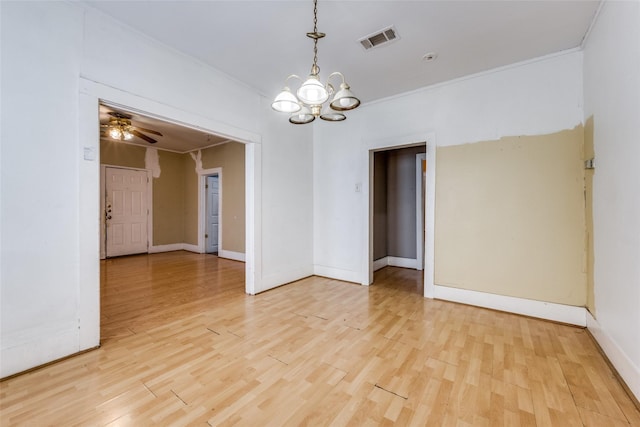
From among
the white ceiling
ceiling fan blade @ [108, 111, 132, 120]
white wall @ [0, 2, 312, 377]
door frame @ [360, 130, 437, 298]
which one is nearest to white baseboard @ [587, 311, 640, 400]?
door frame @ [360, 130, 437, 298]

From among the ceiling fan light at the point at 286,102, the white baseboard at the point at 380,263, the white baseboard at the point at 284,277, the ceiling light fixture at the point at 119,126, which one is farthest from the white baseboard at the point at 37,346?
the white baseboard at the point at 380,263

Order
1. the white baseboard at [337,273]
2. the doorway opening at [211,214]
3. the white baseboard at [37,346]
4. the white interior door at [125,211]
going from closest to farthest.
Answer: the white baseboard at [37,346] → the white baseboard at [337,273] → the white interior door at [125,211] → the doorway opening at [211,214]

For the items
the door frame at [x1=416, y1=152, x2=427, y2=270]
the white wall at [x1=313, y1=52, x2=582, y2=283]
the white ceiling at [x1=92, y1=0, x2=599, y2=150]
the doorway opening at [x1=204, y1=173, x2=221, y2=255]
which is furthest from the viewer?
the doorway opening at [x1=204, y1=173, x2=221, y2=255]

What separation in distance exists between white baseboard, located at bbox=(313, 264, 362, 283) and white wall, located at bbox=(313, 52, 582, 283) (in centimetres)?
2

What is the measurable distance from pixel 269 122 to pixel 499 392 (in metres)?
3.95

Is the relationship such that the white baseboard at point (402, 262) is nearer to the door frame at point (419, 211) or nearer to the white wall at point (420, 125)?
the door frame at point (419, 211)

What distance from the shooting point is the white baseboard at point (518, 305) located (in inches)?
109

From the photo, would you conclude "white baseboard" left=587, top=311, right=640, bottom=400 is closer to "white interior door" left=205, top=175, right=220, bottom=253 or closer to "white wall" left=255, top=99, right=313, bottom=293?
"white wall" left=255, top=99, right=313, bottom=293

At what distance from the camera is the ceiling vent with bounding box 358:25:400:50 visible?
8.28ft

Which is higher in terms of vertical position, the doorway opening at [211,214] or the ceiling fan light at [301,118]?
the ceiling fan light at [301,118]

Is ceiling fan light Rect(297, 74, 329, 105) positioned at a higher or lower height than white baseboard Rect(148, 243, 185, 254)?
higher

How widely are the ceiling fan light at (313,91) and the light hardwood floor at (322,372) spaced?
210 centimetres

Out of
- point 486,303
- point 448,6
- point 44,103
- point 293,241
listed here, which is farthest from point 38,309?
point 486,303

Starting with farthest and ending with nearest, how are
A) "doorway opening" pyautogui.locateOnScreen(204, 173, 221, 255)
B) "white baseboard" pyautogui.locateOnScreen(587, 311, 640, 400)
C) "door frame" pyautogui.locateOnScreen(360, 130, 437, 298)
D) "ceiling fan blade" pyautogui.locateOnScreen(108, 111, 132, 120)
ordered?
"doorway opening" pyautogui.locateOnScreen(204, 173, 221, 255), "ceiling fan blade" pyautogui.locateOnScreen(108, 111, 132, 120), "door frame" pyautogui.locateOnScreen(360, 130, 437, 298), "white baseboard" pyautogui.locateOnScreen(587, 311, 640, 400)
